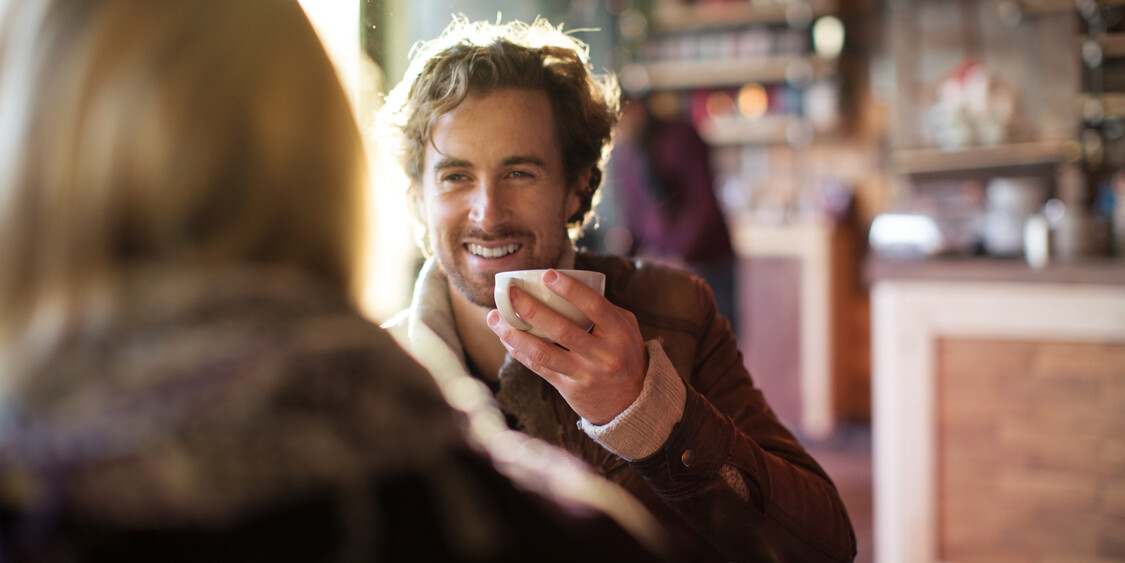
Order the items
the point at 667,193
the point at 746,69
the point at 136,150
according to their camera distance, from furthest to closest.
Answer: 1. the point at 746,69
2. the point at 667,193
3. the point at 136,150

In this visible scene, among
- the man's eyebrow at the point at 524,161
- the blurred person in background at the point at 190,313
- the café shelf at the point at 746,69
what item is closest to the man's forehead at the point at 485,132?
the man's eyebrow at the point at 524,161

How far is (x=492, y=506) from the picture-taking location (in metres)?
0.43

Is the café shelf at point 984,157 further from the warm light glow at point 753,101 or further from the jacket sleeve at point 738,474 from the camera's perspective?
the jacket sleeve at point 738,474

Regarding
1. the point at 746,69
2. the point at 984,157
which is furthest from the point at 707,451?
the point at 746,69

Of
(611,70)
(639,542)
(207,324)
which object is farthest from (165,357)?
(611,70)

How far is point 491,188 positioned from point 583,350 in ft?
0.42

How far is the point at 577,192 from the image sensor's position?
61 centimetres

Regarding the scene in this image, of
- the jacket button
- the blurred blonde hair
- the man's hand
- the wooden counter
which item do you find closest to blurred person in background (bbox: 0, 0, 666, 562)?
the blurred blonde hair

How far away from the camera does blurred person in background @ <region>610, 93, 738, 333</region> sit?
718 mm

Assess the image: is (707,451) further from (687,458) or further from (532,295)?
(532,295)

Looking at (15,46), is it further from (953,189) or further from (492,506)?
(953,189)

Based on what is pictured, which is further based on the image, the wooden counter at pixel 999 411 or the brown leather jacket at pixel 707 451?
the wooden counter at pixel 999 411

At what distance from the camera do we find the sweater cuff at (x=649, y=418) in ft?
1.79

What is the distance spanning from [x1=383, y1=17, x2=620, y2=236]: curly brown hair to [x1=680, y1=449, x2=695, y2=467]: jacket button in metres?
0.20
